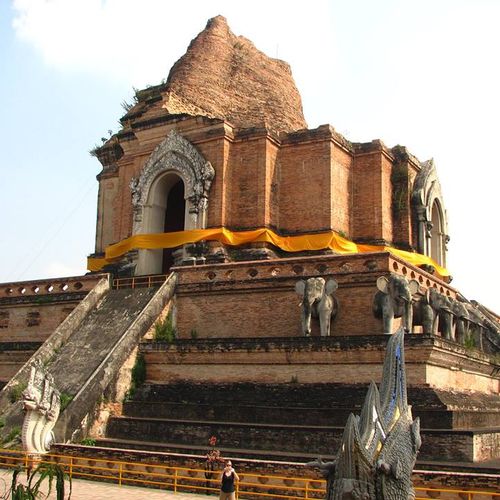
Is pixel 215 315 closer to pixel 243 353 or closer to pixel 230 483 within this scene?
pixel 243 353

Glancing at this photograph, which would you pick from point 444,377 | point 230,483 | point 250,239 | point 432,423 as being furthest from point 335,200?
point 230,483

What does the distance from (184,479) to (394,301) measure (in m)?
6.21

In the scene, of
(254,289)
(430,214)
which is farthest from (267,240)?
(430,214)

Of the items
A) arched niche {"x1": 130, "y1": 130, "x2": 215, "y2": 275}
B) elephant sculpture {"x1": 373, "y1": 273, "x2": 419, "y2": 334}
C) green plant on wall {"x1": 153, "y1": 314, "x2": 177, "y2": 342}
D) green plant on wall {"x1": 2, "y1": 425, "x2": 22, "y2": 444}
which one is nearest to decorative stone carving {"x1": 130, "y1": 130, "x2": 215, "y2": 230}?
arched niche {"x1": 130, "y1": 130, "x2": 215, "y2": 275}

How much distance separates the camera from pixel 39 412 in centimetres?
1508

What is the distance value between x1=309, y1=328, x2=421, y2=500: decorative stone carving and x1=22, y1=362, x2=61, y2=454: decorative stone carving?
8973 millimetres

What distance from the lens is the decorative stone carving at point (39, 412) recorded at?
588 inches

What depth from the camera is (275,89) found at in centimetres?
2855

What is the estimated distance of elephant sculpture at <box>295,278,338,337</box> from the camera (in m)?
17.4

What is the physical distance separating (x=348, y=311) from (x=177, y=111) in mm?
10792

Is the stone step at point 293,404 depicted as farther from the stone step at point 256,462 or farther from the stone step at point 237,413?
the stone step at point 256,462

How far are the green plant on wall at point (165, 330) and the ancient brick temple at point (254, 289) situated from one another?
0.24m

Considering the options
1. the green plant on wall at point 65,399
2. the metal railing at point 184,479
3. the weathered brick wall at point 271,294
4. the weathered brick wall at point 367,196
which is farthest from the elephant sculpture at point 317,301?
the weathered brick wall at point 367,196

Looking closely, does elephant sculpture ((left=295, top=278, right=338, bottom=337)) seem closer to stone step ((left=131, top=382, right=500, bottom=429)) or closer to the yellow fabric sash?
stone step ((left=131, top=382, right=500, bottom=429))
